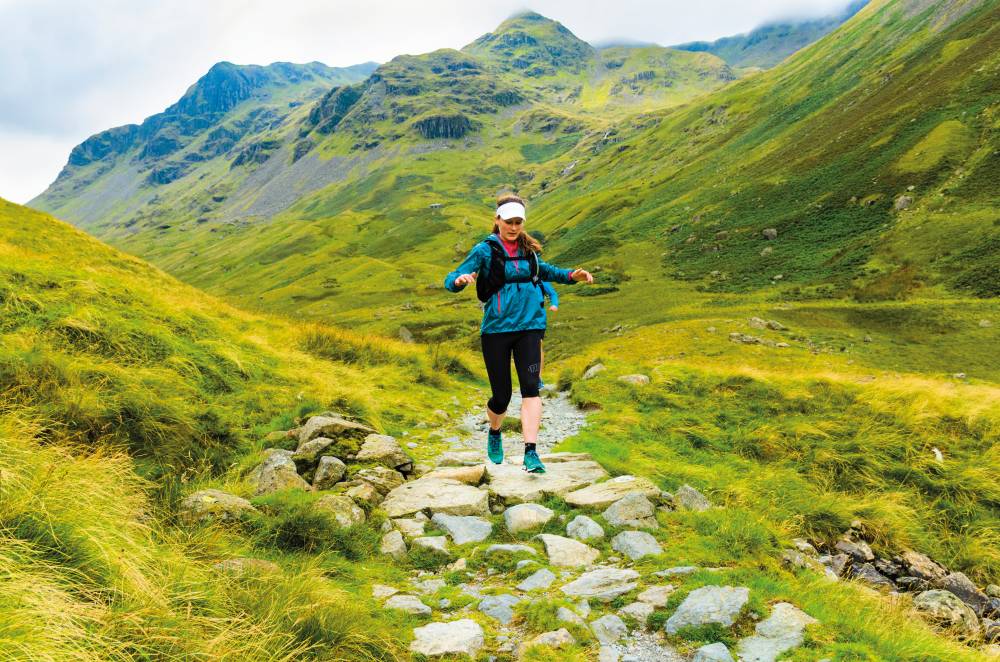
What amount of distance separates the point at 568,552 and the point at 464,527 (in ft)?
5.01

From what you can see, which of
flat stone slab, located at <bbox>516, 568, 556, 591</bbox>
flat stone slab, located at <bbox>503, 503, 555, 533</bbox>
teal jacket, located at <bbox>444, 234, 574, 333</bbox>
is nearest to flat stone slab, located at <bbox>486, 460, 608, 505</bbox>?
flat stone slab, located at <bbox>503, 503, 555, 533</bbox>

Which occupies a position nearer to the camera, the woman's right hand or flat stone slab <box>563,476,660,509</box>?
flat stone slab <box>563,476,660,509</box>

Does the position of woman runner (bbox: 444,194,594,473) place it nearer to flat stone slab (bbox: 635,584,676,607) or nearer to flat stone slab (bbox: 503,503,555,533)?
flat stone slab (bbox: 503,503,555,533)

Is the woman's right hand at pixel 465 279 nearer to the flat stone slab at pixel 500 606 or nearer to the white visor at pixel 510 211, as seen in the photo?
the white visor at pixel 510 211

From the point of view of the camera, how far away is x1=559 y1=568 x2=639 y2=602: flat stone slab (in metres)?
5.02

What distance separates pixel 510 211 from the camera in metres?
8.11

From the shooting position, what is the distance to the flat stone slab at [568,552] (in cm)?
587

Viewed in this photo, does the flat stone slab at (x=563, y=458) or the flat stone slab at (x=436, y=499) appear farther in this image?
the flat stone slab at (x=563, y=458)

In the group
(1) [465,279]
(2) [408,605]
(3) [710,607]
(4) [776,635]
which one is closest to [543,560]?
(2) [408,605]

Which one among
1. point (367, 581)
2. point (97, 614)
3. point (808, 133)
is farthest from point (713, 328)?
point (808, 133)

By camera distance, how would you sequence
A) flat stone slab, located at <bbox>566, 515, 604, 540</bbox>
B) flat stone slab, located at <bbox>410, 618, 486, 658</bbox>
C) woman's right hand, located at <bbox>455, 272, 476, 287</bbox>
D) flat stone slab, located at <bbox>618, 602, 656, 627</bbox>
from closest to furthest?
flat stone slab, located at <bbox>410, 618, 486, 658</bbox>
flat stone slab, located at <bbox>618, 602, 656, 627</bbox>
flat stone slab, located at <bbox>566, 515, 604, 540</bbox>
woman's right hand, located at <bbox>455, 272, 476, 287</bbox>

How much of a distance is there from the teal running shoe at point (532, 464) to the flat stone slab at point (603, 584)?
2773 mm

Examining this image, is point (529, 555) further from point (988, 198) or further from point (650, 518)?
point (988, 198)

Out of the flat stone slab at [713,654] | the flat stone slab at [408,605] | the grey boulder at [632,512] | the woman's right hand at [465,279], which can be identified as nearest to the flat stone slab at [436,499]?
the grey boulder at [632,512]
